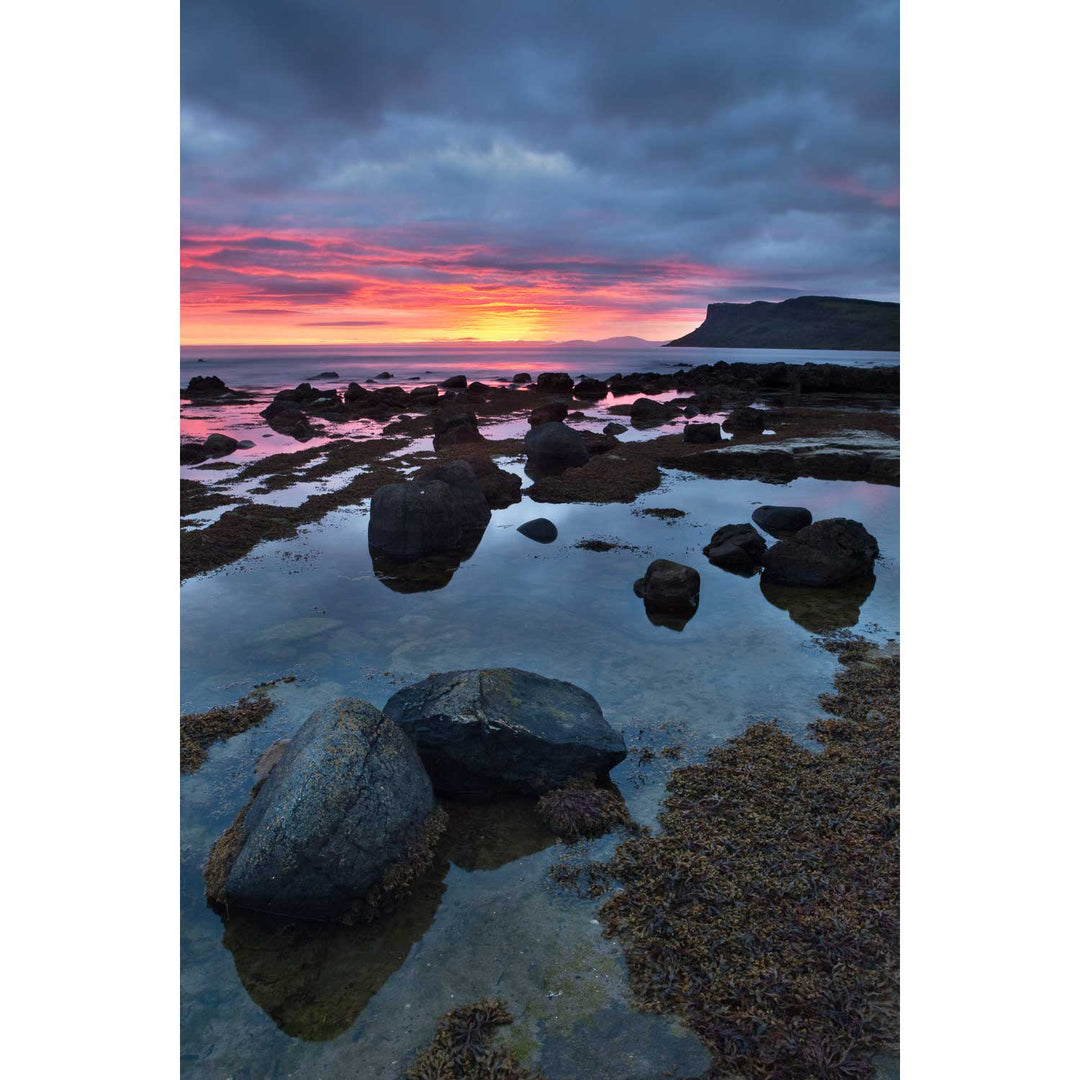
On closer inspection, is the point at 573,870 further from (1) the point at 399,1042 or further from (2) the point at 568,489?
(2) the point at 568,489

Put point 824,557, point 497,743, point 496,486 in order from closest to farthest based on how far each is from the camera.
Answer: point 497,743 → point 824,557 → point 496,486

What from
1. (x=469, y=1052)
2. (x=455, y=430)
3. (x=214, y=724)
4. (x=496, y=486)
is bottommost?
(x=469, y=1052)

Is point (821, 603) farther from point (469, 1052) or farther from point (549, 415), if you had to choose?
point (549, 415)

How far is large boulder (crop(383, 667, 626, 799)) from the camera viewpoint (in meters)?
7.14

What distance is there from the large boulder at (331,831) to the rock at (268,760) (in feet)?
1.74

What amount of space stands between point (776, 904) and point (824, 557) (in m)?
8.98

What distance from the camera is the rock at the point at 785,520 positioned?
1723cm

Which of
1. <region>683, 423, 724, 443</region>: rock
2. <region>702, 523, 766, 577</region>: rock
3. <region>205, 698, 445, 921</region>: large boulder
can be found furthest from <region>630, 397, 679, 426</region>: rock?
<region>205, 698, 445, 921</region>: large boulder

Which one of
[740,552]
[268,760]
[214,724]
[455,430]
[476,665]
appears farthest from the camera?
[455,430]

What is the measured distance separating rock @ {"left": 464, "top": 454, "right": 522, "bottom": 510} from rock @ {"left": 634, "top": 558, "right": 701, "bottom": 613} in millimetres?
8240

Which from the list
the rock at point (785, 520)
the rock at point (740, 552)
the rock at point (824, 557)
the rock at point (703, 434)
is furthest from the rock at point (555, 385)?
the rock at point (824, 557)

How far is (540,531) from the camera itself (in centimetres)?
1677

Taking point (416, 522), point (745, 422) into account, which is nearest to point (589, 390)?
point (745, 422)

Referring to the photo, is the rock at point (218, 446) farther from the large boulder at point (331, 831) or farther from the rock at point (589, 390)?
the rock at point (589, 390)
